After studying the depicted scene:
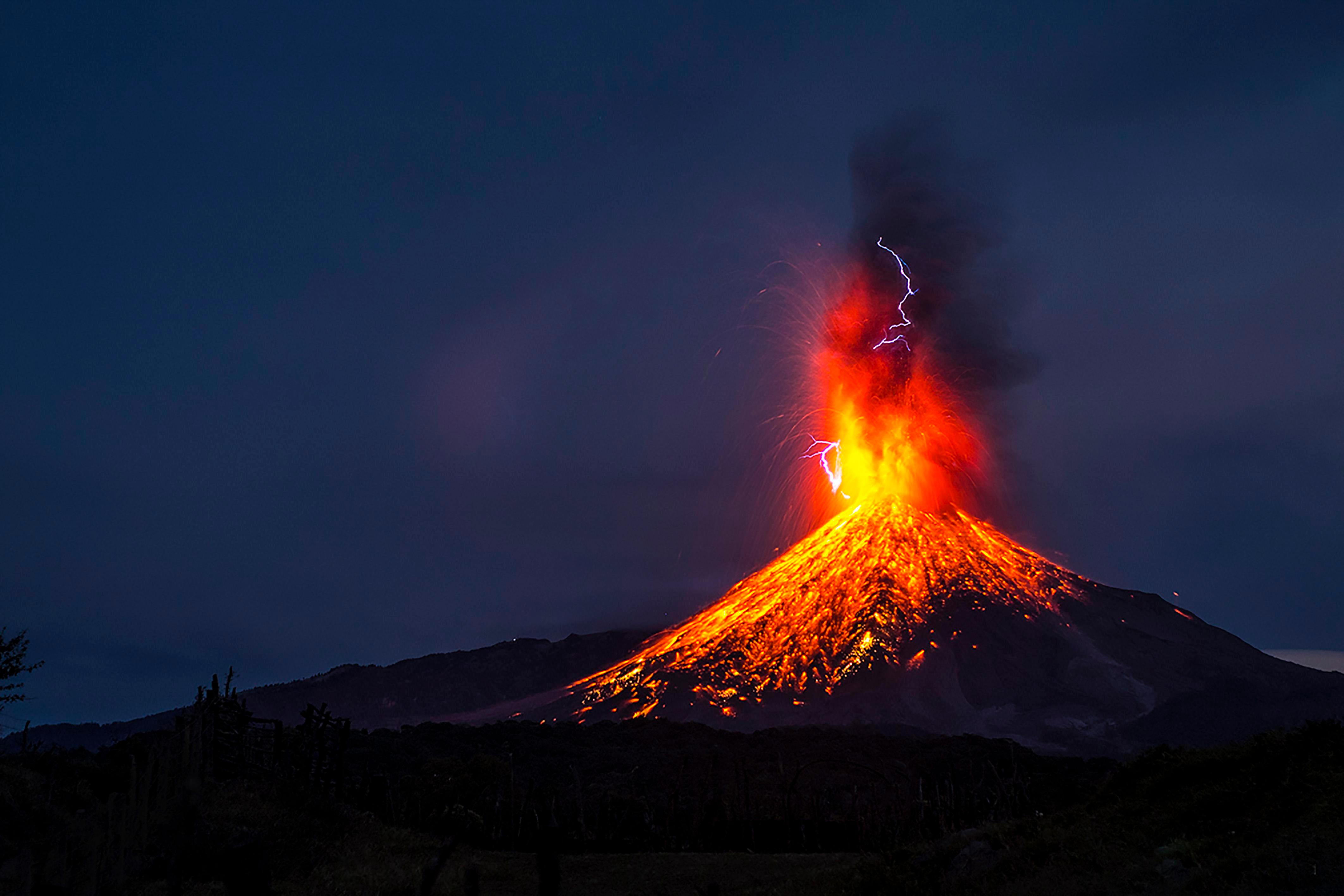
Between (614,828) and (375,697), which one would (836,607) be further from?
(375,697)

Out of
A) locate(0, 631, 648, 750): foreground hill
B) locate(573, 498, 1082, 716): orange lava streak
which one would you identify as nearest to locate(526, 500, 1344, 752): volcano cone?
locate(573, 498, 1082, 716): orange lava streak

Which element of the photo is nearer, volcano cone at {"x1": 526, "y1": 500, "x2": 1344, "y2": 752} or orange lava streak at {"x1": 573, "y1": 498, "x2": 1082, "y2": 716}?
volcano cone at {"x1": 526, "y1": 500, "x2": 1344, "y2": 752}

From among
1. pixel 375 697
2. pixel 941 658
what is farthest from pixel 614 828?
pixel 375 697

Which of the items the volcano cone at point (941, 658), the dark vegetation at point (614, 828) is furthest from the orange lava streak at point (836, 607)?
the dark vegetation at point (614, 828)

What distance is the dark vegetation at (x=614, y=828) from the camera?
29.3 feet

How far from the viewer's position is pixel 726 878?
1786cm

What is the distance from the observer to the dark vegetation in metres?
8.95

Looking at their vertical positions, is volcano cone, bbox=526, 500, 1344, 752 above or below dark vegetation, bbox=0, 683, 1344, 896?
above

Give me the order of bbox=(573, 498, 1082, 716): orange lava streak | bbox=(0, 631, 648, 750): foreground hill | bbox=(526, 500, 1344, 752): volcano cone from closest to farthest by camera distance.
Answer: bbox=(526, 500, 1344, 752): volcano cone, bbox=(573, 498, 1082, 716): orange lava streak, bbox=(0, 631, 648, 750): foreground hill

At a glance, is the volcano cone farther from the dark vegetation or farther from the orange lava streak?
the dark vegetation

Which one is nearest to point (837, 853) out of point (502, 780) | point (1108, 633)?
point (502, 780)

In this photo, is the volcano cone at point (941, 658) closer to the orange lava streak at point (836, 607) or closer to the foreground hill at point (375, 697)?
the orange lava streak at point (836, 607)

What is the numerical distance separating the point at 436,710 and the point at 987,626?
11252cm

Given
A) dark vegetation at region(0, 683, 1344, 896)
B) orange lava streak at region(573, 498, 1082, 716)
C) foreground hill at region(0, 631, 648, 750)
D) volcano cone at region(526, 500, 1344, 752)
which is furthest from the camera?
foreground hill at region(0, 631, 648, 750)
